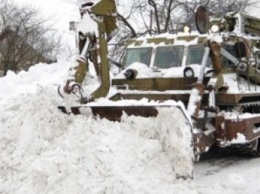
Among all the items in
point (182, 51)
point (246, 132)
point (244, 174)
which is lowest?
point (244, 174)

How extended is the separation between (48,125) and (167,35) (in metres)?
3.86

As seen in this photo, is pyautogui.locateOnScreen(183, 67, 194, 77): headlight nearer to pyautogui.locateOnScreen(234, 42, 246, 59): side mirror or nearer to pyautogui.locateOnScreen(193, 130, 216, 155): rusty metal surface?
pyautogui.locateOnScreen(234, 42, 246, 59): side mirror

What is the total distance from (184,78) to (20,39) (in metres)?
26.6

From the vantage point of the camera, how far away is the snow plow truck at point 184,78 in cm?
732

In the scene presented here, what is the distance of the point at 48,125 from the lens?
692 cm

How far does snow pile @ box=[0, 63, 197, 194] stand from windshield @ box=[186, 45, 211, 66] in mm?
2815

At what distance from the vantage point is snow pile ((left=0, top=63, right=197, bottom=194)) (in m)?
5.92

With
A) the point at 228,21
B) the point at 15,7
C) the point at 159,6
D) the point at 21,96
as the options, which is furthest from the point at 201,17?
the point at 15,7

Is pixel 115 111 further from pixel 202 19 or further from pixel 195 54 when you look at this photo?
pixel 195 54

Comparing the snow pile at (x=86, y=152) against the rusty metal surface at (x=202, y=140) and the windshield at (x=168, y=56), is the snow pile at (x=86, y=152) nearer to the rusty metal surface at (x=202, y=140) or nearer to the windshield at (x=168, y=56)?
the rusty metal surface at (x=202, y=140)

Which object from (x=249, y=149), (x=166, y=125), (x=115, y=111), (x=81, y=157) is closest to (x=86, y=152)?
(x=81, y=157)

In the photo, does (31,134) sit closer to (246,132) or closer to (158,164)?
(158,164)

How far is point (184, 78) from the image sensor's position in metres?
8.81

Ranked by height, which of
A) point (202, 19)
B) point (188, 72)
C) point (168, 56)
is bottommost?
point (188, 72)
